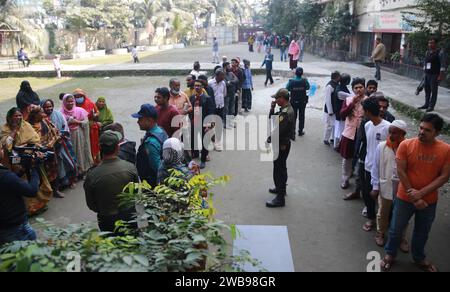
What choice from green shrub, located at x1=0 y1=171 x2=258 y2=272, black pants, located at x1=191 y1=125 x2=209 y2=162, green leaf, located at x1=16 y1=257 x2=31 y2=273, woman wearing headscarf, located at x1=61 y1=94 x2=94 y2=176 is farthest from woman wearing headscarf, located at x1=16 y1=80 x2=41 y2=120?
green leaf, located at x1=16 y1=257 x2=31 y2=273

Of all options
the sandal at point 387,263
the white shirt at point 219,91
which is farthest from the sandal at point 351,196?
the white shirt at point 219,91

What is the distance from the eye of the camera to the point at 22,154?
4.14 meters

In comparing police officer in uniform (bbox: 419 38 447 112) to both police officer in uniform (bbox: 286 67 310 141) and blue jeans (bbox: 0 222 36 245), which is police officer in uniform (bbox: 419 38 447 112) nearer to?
police officer in uniform (bbox: 286 67 310 141)

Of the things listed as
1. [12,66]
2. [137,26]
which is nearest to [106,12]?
[137,26]

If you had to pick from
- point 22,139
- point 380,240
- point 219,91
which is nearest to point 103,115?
point 22,139

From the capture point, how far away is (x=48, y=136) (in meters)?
5.77

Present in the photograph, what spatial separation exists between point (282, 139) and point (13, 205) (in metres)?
3.35

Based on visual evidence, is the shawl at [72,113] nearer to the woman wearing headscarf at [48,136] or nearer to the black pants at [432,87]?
the woman wearing headscarf at [48,136]

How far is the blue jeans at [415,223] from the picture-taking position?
3.72 metres

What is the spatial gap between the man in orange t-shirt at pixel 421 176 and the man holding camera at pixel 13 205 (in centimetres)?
341

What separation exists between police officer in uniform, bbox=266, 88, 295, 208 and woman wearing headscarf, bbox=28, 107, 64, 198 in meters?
3.33

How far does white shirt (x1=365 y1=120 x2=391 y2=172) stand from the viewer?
457cm
